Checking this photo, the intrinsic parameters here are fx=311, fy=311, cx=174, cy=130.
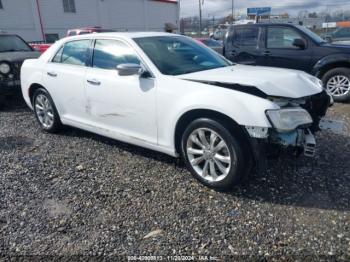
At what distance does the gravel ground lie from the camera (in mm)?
2514

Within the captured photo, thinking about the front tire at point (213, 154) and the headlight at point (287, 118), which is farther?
the front tire at point (213, 154)

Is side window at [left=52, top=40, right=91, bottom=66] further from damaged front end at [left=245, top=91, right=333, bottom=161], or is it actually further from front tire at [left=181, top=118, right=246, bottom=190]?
damaged front end at [left=245, top=91, right=333, bottom=161]

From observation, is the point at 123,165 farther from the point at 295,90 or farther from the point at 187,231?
the point at 295,90

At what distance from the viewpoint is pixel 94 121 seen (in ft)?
13.9

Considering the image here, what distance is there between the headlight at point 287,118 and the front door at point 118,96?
1.30 meters

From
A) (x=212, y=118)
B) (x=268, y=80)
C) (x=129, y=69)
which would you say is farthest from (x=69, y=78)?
(x=268, y=80)

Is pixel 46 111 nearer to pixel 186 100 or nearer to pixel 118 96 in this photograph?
pixel 118 96

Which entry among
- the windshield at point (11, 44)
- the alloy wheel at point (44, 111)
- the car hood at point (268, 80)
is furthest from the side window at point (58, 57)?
the windshield at point (11, 44)

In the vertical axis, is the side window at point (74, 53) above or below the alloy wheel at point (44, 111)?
above

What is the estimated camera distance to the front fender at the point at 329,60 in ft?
21.5

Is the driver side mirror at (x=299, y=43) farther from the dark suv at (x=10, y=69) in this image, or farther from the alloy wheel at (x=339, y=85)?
the dark suv at (x=10, y=69)

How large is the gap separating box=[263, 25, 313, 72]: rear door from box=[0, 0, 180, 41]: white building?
66.8 feet

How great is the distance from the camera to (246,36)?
770 cm

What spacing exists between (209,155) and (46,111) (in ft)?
10.2
